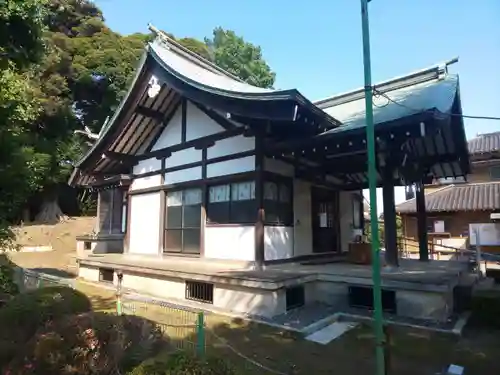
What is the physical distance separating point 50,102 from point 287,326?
24.4 metres

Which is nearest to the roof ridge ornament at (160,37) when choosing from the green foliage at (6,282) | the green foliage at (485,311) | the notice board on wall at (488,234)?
the green foliage at (6,282)

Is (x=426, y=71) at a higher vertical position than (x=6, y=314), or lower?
higher

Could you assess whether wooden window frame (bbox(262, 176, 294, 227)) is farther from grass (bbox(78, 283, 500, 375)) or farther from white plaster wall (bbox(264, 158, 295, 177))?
grass (bbox(78, 283, 500, 375))

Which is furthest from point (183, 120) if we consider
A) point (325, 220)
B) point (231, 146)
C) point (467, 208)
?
point (467, 208)

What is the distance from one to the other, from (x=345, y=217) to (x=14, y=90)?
33.6 ft

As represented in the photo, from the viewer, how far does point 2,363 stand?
3529 mm

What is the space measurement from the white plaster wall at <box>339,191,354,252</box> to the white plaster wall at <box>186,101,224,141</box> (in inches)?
200

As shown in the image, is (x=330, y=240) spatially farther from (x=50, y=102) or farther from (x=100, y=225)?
(x=50, y=102)

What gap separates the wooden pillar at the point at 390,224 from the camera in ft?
25.4

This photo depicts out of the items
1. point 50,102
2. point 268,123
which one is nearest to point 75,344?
point 268,123

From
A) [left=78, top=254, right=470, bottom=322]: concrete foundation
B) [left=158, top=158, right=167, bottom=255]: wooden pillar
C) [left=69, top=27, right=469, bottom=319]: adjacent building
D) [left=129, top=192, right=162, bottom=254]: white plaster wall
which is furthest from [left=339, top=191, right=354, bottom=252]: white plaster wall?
[left=129, top=192, right=162, bottom=254]: white plaster wall

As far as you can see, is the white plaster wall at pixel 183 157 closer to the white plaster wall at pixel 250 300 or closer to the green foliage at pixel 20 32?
the white plaster wall at pixel 250 300

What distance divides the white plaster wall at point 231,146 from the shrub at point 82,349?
6.25 m

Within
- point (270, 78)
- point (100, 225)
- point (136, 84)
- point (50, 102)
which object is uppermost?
point (270, 78)
